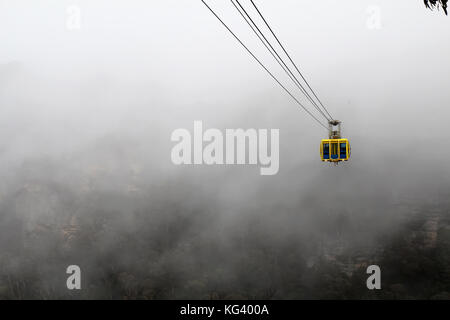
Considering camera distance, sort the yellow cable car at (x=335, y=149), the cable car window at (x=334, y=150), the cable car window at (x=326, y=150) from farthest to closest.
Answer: the cable car window at (x=326, y=150), the cable car window at (x=334, y=150), the yellow cable car at (x=335, y=149)

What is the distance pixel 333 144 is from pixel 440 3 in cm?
1998

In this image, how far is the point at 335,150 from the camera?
28625mm

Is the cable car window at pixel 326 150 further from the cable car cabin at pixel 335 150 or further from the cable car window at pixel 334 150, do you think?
the cable car window at pixel 334 150

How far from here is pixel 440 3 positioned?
917 centimetres

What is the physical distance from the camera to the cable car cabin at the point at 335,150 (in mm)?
28266

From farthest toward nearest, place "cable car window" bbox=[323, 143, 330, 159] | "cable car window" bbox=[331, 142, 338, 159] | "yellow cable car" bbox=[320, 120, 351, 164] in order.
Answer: "cable car window" bbox=[323, 143, 330, 159] → "cable car window" bbox=[331, 142, 338, 159] → "yellow cable car" bbox=[320, 120, 351, 164]

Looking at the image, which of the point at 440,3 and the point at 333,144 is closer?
the point at 440,3

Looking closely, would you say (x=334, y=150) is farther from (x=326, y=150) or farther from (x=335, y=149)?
(x=326, y=150)

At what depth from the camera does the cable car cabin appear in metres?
28.3

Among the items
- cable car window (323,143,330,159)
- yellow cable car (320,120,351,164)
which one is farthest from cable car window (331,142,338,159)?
cable car window (323,143,330,159)

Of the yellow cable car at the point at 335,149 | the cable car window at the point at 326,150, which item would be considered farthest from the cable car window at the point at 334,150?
the cable car window at the point at 326,150

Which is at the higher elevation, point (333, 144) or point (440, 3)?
point (440, 3)

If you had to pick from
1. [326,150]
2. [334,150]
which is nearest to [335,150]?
[334,150]

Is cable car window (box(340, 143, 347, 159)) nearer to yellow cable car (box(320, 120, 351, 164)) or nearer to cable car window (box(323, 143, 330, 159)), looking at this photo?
yellow cable car (box(320, 120, 351, 164))
